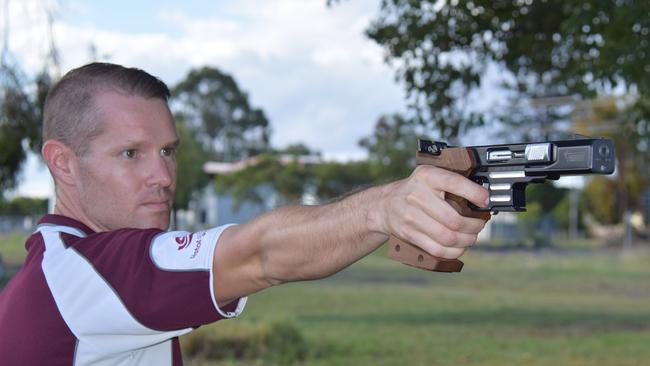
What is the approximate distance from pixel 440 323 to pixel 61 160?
15.0 metres

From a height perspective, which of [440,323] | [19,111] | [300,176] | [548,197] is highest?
[19,111]

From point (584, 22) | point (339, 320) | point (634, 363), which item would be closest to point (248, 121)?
point (339, 320)

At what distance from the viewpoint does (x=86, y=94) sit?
2.52 meters

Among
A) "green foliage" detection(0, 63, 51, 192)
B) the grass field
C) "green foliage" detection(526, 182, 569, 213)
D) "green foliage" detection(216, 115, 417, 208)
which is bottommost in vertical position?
"green foliage" detection(526, 182, 569, 213)

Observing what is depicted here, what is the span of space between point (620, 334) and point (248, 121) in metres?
59.2

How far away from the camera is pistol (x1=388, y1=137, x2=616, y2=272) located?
189cm

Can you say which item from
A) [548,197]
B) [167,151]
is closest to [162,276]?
[167,151]

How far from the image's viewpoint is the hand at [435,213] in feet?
6.46

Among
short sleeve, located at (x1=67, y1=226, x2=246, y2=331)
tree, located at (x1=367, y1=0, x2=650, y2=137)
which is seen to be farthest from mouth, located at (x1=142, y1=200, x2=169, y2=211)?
tree, located at (x1=367, y1=0, x2=650, y2=137)

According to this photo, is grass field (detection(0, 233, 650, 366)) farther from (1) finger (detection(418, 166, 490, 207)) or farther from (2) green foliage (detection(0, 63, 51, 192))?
(1) finger (detection(418, 166, 490, 207))

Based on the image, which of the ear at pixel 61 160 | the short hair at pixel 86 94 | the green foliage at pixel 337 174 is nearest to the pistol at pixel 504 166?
the short hair at pixel 86 94

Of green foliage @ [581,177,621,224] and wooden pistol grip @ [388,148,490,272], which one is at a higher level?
wooden pistol grip @ [388,148,490,272]

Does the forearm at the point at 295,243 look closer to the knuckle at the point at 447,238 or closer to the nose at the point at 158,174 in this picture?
the knuckle at the point at 447,238

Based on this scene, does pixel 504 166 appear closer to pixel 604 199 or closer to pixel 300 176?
pixel 300 176
